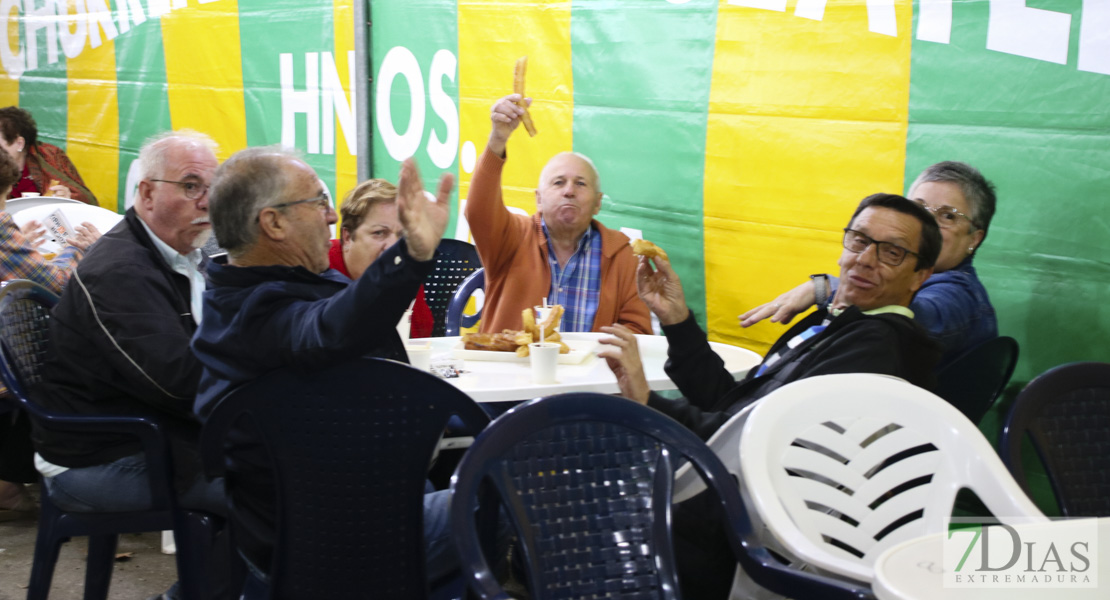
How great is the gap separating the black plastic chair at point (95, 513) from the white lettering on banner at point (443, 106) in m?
2.73

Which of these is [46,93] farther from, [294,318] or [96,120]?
[294,318]

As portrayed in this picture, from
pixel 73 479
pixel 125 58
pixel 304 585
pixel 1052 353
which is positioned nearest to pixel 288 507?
pixel 304 585

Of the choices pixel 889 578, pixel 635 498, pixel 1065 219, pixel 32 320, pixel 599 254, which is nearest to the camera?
pixel 889 578

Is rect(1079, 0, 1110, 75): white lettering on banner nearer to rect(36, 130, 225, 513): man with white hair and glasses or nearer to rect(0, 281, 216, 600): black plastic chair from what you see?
rect(36, 130, 225, 513): man with white hair and glasses

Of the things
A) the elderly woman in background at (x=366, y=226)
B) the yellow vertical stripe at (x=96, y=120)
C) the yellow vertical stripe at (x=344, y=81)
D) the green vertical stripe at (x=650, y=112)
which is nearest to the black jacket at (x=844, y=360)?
the elderly woman in background at (x=366, y=226)

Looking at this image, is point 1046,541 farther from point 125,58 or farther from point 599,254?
point 125,58

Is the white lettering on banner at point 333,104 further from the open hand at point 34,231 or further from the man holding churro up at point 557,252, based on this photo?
the man holding churro up at point 557,252

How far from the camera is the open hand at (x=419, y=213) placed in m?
1.88

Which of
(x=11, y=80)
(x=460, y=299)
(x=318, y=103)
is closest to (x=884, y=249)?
(x=460, y=299)

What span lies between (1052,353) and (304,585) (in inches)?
96.9

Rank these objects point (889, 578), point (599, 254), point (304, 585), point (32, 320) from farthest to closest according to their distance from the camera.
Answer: point (599, 254) < point (32, 320) < point (304, 585) < point (889, 578)

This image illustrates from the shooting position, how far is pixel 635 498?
186 cm

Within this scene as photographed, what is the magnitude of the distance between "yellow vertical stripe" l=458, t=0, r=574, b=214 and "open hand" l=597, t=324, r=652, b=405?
7.61ft

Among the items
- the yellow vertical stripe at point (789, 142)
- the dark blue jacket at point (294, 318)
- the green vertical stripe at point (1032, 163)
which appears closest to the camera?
the dark blue jacket at point (294, 318)
